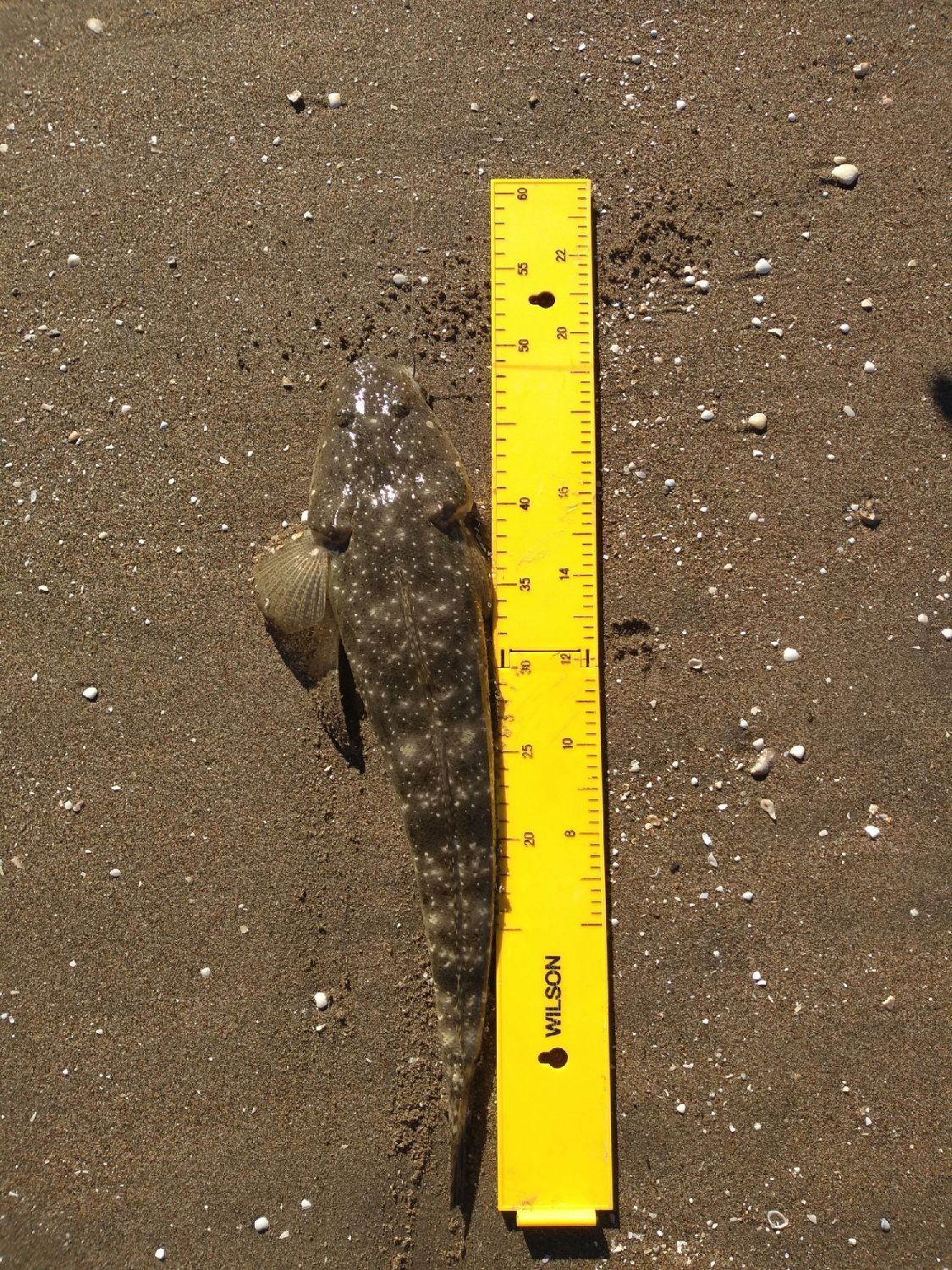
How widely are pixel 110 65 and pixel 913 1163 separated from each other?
688cm

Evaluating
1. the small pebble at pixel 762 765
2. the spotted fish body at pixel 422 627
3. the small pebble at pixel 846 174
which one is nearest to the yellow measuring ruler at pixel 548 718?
the spotted fish body at pixel 422 627

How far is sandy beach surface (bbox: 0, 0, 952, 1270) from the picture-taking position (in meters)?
3.51

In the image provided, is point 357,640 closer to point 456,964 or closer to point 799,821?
point 456,964

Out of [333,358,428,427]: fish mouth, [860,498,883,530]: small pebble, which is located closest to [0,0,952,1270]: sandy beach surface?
[860,498,883,530]: small pebble

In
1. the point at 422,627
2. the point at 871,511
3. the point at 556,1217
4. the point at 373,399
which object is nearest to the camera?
the point at 556,1217

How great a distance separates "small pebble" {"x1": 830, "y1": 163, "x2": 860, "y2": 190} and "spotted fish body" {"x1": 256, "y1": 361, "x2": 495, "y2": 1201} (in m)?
2.50

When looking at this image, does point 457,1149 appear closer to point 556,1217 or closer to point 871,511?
point 556,1217

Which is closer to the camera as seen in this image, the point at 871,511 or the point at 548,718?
the point at 548,718

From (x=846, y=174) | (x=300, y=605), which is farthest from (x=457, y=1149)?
(x=846, y=174)

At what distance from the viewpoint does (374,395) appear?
3635mm

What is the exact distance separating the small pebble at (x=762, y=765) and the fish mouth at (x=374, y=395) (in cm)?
243

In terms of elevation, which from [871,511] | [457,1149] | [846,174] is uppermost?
[846,174]

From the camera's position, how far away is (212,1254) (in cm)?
346

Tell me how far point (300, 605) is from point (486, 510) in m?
1.06
